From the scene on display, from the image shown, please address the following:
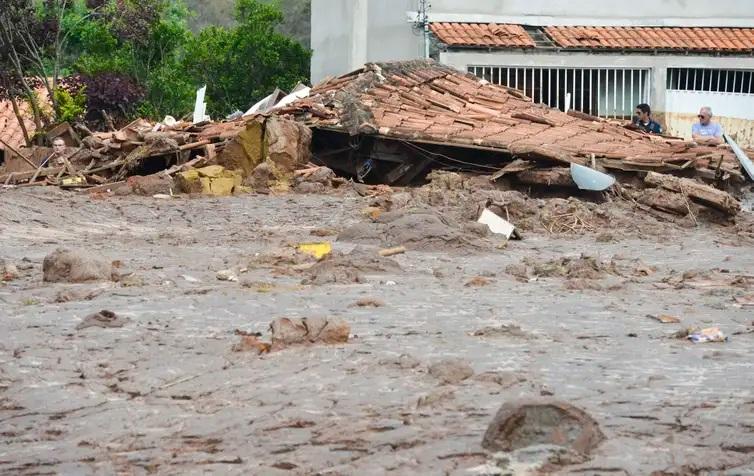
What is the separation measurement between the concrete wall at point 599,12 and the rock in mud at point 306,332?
1740cm

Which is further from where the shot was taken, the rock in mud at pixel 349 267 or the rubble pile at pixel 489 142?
the rubble pile at pixel 489 142

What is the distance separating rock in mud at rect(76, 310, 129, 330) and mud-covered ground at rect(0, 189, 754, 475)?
90mm

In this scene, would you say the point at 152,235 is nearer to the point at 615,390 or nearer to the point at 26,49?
the point at 615,390

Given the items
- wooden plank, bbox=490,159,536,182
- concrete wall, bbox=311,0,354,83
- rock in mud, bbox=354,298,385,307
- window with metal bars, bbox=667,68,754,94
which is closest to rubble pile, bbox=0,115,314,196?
wooden plank, bbox=490,159,536,182

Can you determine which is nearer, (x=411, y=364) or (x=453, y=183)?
(x=411, y=364)

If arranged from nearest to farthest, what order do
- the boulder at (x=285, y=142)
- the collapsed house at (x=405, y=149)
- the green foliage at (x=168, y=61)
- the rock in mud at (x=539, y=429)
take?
the rock in mud at (x=539, y=429)
the collapsed house at (x=405, y=149)
the boulder at (x=285, y=142)
the green foliage at (x=168, y=61)

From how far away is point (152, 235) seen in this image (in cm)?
1335

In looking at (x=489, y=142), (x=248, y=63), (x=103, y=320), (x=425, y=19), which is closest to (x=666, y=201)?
(x=489, y=142)

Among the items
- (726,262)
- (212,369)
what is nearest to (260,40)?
(726,262)

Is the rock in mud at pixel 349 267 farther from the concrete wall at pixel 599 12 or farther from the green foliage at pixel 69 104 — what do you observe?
the green foliage at pixel 69 104

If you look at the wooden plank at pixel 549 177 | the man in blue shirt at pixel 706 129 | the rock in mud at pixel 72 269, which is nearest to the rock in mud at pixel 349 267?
the rock in mud at pixel 72 269

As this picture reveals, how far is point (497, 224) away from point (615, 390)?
753cm

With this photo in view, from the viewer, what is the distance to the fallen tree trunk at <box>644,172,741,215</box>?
1463 cm

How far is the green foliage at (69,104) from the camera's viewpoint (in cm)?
2533
